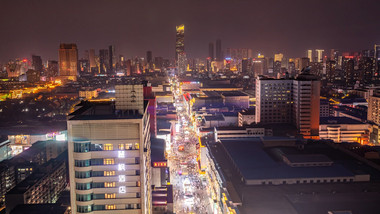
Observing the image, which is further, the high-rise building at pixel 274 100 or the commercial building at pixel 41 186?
the high-rise building at pixel 274 100

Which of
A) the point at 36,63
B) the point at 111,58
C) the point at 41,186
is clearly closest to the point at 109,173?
the point at 41,186

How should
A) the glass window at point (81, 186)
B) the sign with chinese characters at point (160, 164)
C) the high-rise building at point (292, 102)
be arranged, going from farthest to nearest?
the high-rise building at point (292, 102) → the sign with chinese characters at point (160, 164) → the glass window at point (81, 186)

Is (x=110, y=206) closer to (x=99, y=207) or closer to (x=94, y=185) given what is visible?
(x=99, y=207)

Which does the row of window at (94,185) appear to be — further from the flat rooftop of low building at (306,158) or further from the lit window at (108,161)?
the flat rooftop of low building at (306,158)

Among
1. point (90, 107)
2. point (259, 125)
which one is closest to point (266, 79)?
point (259, 125)

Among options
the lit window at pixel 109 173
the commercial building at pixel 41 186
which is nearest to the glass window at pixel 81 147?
the lit window at pixel 109 173

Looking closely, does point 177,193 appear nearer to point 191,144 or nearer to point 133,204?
point 133,204
